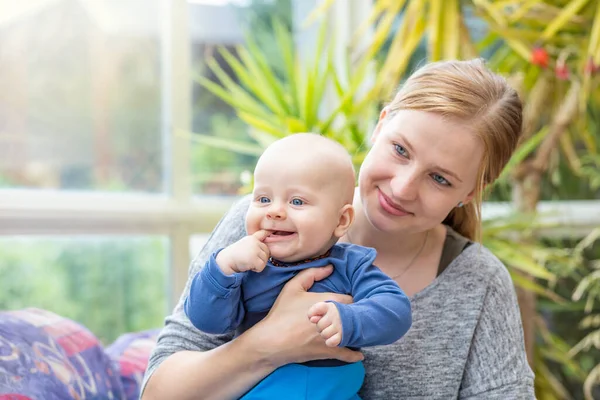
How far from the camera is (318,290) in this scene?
4.55 ft

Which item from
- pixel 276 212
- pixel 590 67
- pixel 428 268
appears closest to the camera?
pixel 276 212

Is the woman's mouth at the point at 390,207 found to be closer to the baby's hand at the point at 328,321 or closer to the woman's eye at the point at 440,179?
the woman's eye at the point at 440,179

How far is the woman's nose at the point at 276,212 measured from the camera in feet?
4.27

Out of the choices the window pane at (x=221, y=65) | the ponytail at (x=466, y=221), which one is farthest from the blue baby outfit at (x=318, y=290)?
the window pane at (x=221, y=65)

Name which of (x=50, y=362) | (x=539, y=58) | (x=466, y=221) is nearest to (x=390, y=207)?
(x=466, y=221)

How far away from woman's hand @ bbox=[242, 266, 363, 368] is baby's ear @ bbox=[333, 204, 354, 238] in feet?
0.27

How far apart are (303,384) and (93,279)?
1662mm

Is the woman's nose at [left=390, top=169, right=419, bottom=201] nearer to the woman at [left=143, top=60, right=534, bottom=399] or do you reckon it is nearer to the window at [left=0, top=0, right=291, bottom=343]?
the woman at [left=143, top=60, right=534, bottom=399]

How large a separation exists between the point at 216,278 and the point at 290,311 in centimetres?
17

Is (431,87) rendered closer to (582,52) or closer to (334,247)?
(334,247)

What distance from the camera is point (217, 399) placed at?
4.61 feet

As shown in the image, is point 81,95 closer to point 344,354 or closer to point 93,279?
point 93,279

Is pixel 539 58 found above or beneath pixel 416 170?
above

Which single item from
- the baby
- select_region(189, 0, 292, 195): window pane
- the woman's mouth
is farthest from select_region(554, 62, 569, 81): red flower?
the baby
